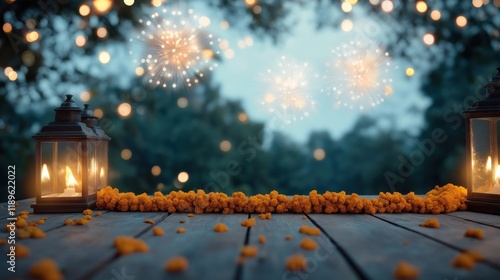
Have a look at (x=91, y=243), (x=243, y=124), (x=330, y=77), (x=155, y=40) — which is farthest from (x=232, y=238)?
(x=243, y=124)

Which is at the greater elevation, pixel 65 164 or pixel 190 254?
pixel 65 164

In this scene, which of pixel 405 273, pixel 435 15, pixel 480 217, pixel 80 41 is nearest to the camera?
pixel 405 273

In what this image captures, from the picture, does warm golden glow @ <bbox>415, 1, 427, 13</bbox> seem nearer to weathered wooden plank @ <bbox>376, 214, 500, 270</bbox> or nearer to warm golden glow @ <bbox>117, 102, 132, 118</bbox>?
weathered wooden plank @ <bbox>376, 214, 500, 270</bbox>

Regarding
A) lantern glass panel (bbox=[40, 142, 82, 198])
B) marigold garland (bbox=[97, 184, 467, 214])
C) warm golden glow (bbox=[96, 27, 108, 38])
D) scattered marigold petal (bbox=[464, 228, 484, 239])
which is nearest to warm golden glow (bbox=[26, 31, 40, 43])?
warm golden glow (bbox=[96, 27, 108, 38])

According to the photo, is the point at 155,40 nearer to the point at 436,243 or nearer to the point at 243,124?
the point at 243,124

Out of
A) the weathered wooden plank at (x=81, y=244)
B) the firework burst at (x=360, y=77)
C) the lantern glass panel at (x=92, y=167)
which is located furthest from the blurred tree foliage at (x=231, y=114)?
the weathered wooden plank at (x=81, y=244)

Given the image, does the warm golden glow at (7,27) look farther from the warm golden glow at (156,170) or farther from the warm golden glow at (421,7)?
the warm golden glow at (421,7)

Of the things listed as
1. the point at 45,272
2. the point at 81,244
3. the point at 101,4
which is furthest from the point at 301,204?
the point at 101,4

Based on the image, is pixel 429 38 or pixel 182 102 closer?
pixel 429 38

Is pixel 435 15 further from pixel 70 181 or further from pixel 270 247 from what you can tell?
pixel 270 247
